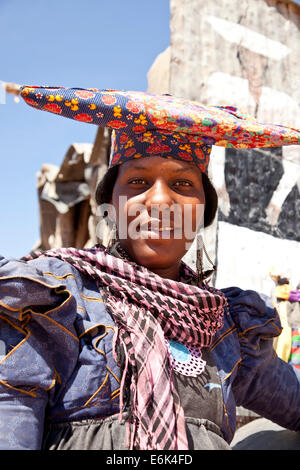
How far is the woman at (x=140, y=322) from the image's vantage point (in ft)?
3.08

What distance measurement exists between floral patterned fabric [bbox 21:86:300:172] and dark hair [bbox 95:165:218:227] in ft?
0.14

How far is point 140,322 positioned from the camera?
1.10m

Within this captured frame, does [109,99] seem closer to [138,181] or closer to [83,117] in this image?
[83,117]

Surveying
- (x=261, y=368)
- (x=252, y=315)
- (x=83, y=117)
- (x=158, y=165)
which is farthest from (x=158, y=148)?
(x=261, y=368)

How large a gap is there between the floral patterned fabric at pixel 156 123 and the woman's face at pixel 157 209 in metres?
0.05

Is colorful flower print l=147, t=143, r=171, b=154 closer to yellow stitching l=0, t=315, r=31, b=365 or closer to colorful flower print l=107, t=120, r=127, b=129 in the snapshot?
colorful flower print l=107, t=120, r=127, b=129

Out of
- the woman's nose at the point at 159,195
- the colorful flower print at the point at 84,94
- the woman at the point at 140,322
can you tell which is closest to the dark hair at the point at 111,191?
the woman at the point at 140,322

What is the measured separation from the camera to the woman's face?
4.14ft

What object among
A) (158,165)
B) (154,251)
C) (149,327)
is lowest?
(149,327)

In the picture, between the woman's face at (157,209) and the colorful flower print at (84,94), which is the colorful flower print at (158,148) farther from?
the colorful flower print at (84,94)

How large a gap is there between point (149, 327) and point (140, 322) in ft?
0.08

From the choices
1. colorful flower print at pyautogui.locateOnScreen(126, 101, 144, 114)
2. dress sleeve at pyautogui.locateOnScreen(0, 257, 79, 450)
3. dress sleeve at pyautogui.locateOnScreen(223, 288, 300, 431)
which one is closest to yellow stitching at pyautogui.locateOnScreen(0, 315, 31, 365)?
dress sleeve at pyautogui.locateOnScreen(0, 257, 79, 450)

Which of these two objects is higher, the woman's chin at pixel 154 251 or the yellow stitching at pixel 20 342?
the woman's chin at pixel 154 251

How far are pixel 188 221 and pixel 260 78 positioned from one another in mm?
3139
